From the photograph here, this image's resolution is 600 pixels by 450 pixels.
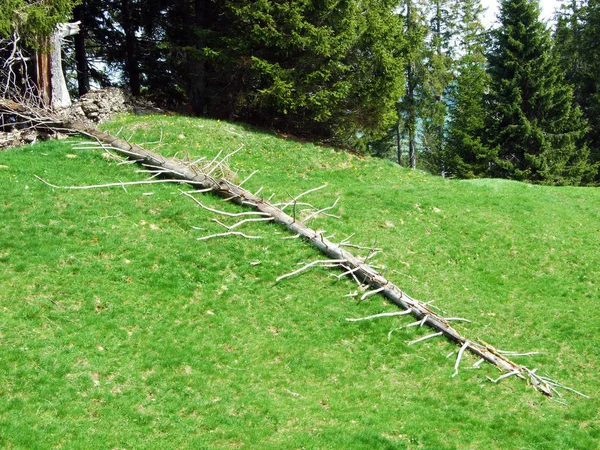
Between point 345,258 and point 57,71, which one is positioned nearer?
point 345,258

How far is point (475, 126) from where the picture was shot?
32094 millimetres

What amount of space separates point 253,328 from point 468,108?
30.5 m

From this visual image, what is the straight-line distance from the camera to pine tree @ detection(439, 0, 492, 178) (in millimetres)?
31141

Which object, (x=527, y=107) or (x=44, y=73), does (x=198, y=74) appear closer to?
(x=44, y=73)

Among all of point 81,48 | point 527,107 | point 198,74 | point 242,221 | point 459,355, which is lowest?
point 459,355

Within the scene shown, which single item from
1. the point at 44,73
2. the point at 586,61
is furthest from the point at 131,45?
the point at 586,61

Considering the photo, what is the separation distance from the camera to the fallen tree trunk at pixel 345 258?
955 cm

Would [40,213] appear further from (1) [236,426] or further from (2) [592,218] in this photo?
(2) [592,218]

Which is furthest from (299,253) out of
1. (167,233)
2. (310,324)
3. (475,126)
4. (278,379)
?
(475,126)

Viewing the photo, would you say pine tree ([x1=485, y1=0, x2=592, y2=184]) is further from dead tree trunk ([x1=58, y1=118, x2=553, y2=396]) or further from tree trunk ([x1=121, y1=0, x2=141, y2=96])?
dead tree trunk ([x1=58, y1=118, x2=553, y2=396])

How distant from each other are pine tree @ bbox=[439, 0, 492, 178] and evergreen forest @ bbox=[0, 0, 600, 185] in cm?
13

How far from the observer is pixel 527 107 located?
3120cm

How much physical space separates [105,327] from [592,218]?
51.8ft

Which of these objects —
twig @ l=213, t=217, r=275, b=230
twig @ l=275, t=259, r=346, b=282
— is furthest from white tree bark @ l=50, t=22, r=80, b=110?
twig @ l=275, t=259, r=346, b=282
